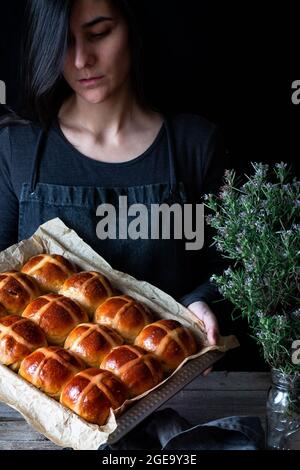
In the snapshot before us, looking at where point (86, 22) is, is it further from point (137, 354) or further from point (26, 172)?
point (137, 354)

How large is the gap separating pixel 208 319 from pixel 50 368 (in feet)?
1.19

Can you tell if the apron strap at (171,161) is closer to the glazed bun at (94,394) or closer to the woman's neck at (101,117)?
the woman's neck at (101,117)

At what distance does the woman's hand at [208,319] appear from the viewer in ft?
4.49

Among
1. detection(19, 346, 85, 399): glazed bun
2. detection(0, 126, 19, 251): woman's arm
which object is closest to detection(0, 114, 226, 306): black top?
detection(0, 126, 19, 251): woman's arm

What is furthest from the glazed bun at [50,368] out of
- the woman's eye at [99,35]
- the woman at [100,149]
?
the woman's eye at [99,35]

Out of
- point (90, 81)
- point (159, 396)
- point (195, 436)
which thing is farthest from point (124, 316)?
point (90, 81)

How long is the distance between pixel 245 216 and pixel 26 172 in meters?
0.79

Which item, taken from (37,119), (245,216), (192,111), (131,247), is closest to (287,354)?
(245,216)

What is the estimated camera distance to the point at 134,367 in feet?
4.08

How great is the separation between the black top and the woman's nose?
0.24 metres

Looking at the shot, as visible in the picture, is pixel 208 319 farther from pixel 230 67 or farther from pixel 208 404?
pixel 230 67

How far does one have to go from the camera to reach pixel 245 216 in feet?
3.63

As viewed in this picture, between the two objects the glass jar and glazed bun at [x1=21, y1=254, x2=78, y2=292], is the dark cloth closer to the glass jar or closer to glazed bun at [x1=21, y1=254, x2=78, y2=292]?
the glass jar

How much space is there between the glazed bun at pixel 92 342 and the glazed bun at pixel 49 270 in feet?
0.60
